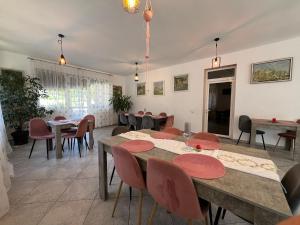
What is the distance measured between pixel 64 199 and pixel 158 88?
16.6 ft

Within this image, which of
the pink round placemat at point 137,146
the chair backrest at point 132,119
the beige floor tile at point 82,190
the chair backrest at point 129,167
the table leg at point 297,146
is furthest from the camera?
the chair backrest at point 132,119

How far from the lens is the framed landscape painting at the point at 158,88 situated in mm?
5938

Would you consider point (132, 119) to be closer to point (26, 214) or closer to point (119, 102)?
point (119, 102)

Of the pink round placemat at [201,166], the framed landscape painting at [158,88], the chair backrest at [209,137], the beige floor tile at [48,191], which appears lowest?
the beige floor tile at [48,191]

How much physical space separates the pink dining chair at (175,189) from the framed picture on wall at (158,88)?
5.10 meters

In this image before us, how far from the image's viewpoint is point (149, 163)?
103cm

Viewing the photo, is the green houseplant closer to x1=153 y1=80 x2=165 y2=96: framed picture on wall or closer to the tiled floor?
x1=153 y1=80 x2=165 y2=96: framed picture on wall

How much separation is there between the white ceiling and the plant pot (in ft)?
7.52

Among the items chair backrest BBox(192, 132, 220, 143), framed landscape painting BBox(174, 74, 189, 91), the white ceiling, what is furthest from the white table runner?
framed landscape painting BBox(174, 74, 189, 91)

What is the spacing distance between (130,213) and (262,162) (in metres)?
1.44

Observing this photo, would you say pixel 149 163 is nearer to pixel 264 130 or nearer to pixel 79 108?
pixel 264 130

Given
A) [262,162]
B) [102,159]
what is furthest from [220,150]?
[102,159]

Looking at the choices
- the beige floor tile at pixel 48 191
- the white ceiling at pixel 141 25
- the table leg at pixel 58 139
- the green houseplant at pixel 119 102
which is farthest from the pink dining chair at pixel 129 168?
the green houseplant at pixel 119 102

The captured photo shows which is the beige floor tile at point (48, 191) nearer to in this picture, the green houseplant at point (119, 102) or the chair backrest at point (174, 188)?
the chair backrest at point (174, 188)
